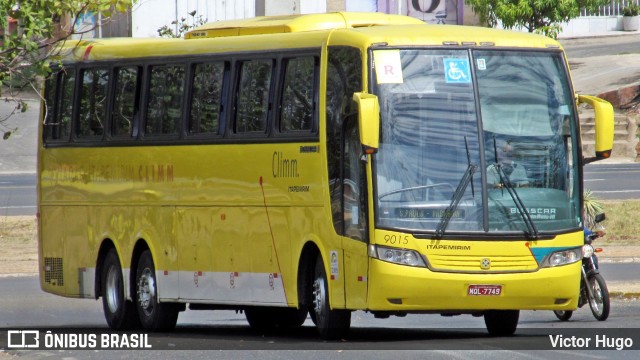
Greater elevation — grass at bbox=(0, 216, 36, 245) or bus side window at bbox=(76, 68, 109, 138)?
bus side window at bbox=(76, 68, 109, 138)

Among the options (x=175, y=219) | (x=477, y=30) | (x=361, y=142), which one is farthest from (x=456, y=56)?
(x=175, y=219)

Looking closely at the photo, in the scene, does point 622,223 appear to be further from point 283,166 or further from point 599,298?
point 283,166

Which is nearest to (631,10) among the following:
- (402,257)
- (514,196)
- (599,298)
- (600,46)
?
(600,46)

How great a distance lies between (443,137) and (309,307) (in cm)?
249

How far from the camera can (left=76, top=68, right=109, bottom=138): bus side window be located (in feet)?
61.2

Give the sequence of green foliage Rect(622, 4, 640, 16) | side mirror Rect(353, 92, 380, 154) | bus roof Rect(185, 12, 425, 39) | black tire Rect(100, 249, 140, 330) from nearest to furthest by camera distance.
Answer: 1. side mirror Rect(353, 92, 380, 154)
2. bus roof Rect(185, 12, 425, 39)
3. black tire Rect(100, 249, 140, 330)
4. green foliage Rect(622, 4, 640, 16)

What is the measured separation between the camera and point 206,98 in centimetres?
1686

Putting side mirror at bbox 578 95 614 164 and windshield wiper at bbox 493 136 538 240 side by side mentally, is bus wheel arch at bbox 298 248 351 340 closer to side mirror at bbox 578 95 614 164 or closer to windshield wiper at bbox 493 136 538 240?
windshield wiper at bbox 493 136 538 240

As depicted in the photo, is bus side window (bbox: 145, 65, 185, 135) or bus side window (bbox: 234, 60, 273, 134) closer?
bus side window (bbox: 234, 60, 273, 134)

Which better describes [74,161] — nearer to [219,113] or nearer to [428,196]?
[219,113]

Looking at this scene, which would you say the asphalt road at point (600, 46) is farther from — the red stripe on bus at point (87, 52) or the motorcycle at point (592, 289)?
the motorcycle at point (592, 289)

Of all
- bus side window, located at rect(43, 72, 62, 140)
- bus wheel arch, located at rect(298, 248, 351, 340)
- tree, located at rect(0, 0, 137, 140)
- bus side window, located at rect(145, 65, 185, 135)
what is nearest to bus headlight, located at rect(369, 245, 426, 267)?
bus wheel arch, located at rect(298, 248, 351, 340)

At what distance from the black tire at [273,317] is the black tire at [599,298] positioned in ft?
11.4

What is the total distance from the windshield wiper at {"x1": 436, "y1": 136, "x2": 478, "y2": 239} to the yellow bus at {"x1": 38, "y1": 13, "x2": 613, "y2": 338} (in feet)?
0.04
